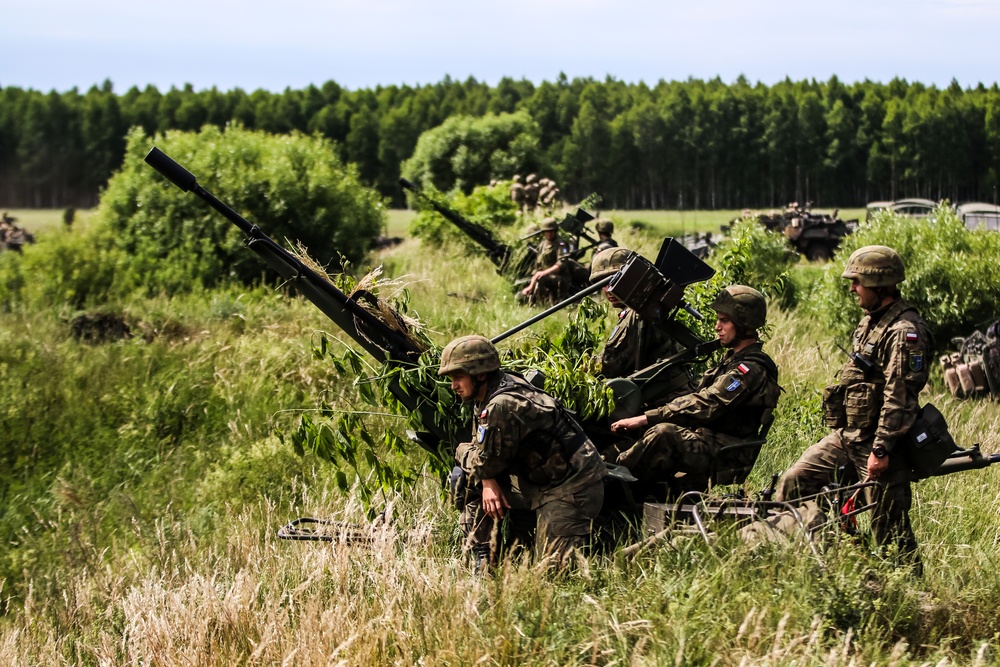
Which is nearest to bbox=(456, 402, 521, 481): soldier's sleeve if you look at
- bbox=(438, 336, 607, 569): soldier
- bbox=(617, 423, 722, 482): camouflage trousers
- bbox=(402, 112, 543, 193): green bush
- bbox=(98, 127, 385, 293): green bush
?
bbox=(438, 336, 607, 569): soldier

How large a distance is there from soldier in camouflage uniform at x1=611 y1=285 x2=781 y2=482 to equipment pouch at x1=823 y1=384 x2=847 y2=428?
0.28 meters

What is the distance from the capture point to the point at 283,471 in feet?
30.4

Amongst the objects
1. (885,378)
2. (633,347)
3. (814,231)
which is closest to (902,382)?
(885,378)

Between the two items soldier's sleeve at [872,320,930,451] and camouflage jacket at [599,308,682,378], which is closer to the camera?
soldier's sleeve at [872,320,930,451]

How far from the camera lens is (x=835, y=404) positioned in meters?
5.91

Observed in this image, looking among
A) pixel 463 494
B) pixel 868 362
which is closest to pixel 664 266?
pixel 868 362

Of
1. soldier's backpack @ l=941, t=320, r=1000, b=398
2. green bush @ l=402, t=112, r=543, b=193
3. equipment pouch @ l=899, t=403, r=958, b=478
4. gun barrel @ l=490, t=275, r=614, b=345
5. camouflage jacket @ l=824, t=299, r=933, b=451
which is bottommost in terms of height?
soldier's backpack @ l=941, t=320, r=1000, b=398

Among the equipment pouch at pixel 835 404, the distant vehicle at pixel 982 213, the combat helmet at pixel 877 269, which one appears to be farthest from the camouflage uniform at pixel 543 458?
the distant vehicle at pixel 982 213

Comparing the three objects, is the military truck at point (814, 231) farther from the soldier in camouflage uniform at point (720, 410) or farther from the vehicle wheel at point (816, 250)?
the soldier in camouflage uniform at point (720, 410)

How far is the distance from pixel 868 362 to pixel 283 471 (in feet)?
17.4

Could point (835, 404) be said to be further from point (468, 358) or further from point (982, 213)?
point (982, 213)

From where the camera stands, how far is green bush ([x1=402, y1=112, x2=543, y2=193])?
3008 centimetres

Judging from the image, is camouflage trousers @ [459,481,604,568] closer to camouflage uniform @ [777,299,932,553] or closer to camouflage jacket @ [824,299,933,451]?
camouflage uniform @ [777,299,932,553]

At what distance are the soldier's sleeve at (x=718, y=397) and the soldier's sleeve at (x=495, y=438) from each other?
104cm
